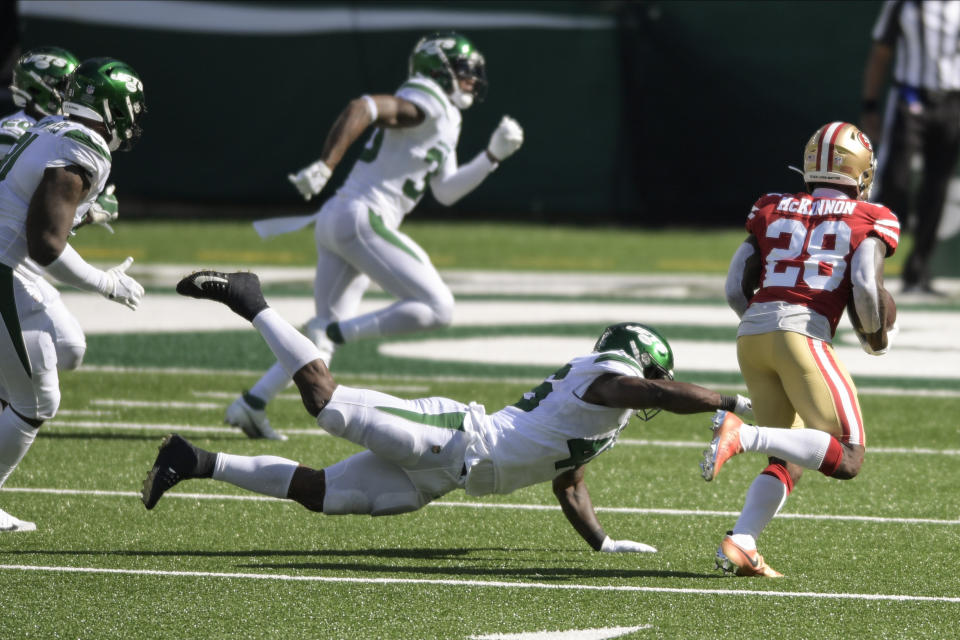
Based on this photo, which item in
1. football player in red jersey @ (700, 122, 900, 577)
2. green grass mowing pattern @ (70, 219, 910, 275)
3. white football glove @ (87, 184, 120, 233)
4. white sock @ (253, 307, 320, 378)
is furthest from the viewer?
green grass mowing pattern @ (70, 219, 910, 275)

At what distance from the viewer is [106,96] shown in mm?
5094

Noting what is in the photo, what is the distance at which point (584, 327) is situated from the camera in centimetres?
1103

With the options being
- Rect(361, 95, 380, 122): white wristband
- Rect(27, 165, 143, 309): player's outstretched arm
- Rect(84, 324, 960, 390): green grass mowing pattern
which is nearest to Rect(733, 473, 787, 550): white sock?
→ Rect(27, 165, 143, 309): player's outstretched arm

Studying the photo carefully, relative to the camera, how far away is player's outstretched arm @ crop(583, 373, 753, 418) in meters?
4.59

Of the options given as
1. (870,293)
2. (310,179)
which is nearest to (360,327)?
(310,179)

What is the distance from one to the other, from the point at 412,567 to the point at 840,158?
6.05ft

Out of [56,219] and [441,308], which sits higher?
[56,219]

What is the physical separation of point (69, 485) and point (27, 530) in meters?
0.83

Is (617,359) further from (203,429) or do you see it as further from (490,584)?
(203,429)

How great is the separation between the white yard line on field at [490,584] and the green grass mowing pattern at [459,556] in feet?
0.11

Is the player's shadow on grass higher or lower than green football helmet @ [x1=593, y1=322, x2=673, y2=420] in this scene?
lower

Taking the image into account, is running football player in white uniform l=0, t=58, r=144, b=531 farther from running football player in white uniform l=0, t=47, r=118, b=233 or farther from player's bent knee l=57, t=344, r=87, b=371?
running football player in white uniform l=0, t=47, r=118, b=233

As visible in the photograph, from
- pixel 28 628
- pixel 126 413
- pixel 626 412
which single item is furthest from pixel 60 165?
pixel 126 413

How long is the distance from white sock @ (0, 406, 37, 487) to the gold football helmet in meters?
2.65
